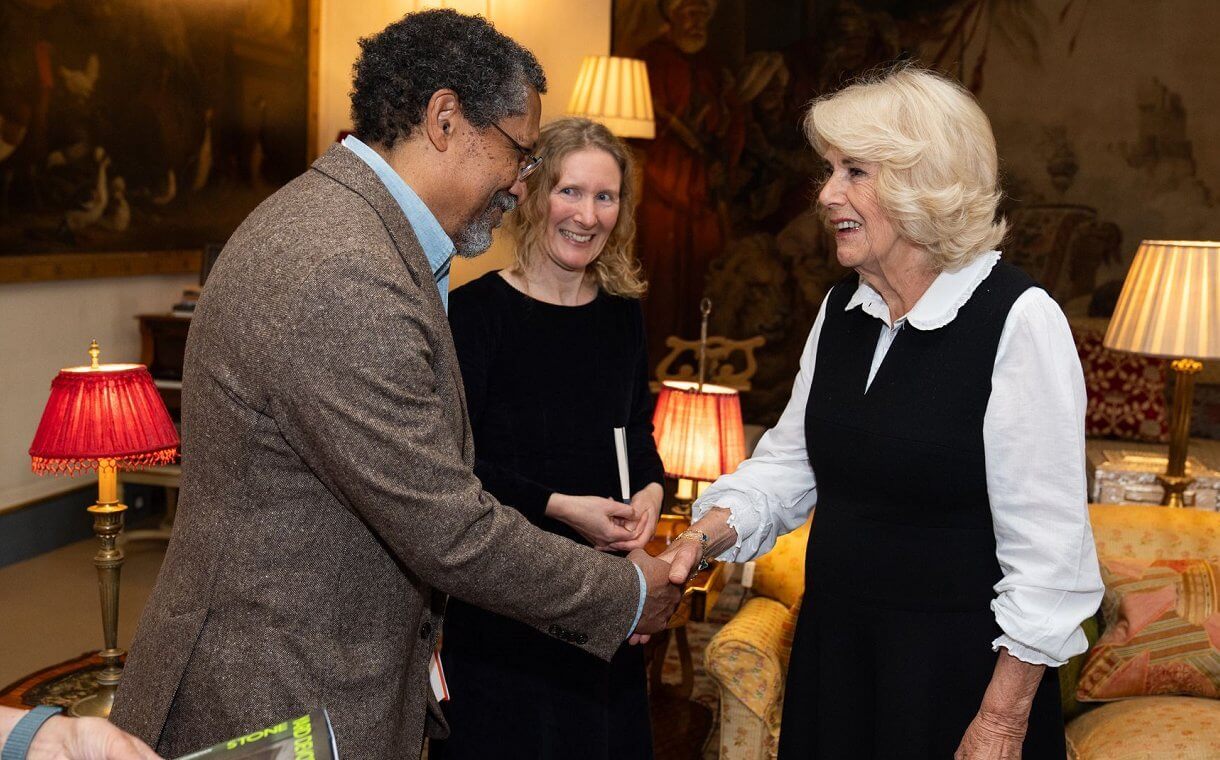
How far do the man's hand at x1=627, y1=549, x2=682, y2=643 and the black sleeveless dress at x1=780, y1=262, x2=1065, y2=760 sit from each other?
0.29m

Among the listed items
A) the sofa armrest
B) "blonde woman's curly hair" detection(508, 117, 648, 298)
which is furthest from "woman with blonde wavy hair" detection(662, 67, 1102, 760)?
the sofa armrest

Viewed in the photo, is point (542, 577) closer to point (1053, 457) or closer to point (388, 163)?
point (388, 163)

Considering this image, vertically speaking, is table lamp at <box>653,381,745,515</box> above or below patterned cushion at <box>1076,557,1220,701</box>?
above

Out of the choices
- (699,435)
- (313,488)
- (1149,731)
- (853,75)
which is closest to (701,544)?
(313,488)

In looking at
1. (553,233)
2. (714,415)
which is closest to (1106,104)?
(714,415)

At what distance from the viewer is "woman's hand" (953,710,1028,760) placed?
76.4 inches

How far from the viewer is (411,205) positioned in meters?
1.85

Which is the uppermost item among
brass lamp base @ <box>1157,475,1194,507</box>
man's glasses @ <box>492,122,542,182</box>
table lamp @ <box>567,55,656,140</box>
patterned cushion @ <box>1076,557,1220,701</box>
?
table lamp @ <box>567,55,656,140</box>

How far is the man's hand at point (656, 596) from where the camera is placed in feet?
7.03

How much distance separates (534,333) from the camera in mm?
2812

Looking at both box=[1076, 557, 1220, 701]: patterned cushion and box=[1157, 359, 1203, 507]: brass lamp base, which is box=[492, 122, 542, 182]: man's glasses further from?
box=[1157, 359, 1203, 507]: brass lamp base

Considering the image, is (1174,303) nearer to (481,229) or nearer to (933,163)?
(933,163)

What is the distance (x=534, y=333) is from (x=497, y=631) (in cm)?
74

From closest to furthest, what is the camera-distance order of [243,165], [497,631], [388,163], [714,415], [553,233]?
[388,163], [497,631], [553,233], [714,415], [243,165]
